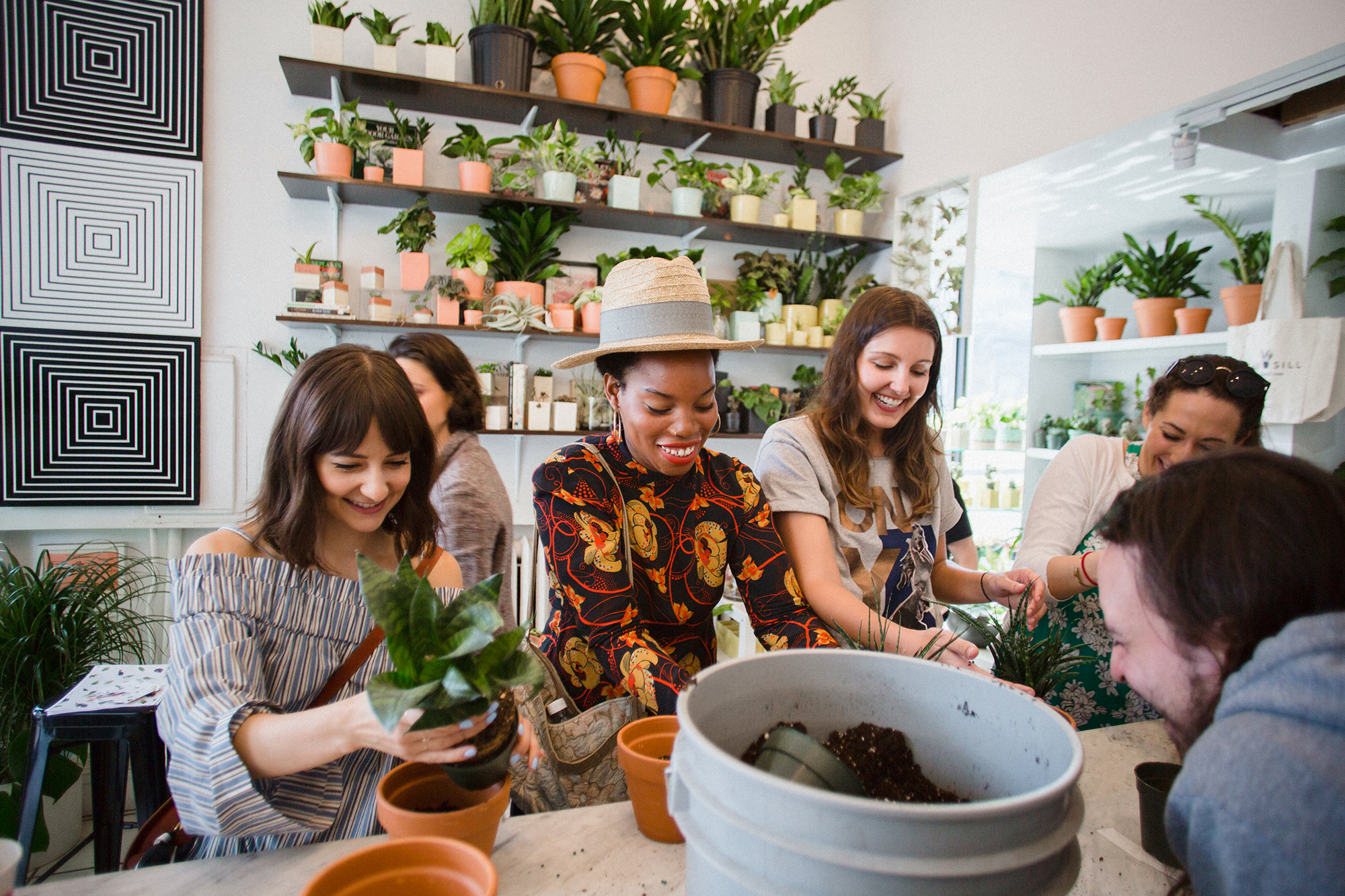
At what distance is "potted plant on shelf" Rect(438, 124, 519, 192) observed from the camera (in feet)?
9.76

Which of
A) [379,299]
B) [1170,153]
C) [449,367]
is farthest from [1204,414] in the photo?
[379,299]

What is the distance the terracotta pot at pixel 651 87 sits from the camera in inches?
127

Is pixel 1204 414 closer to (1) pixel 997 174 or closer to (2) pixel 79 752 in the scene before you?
(1) pixel 997 174

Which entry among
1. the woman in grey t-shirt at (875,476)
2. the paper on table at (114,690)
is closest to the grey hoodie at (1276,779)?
the woman in grey t-shirt at (875,476)

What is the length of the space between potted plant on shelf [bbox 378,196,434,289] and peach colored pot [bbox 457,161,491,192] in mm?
184

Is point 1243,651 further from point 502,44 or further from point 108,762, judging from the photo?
point 502,44

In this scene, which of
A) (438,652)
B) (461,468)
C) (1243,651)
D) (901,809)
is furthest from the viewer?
(461,468)

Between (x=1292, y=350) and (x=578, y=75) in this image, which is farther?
(x=578, y=75)

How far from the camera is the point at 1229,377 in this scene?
1596 mm

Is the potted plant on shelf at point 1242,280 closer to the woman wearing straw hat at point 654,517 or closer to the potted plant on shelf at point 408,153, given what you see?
the woman wearing straw hat at point 654,517

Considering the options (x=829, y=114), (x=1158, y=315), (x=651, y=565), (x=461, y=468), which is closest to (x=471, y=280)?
(x=461, y=468)

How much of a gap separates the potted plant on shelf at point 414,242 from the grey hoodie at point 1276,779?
3030mm

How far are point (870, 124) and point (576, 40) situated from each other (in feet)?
5.00

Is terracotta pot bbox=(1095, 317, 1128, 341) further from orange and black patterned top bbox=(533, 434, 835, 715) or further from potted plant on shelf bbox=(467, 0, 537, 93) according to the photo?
potted plant on shelf bbox=(467, 0, 537, 93)
